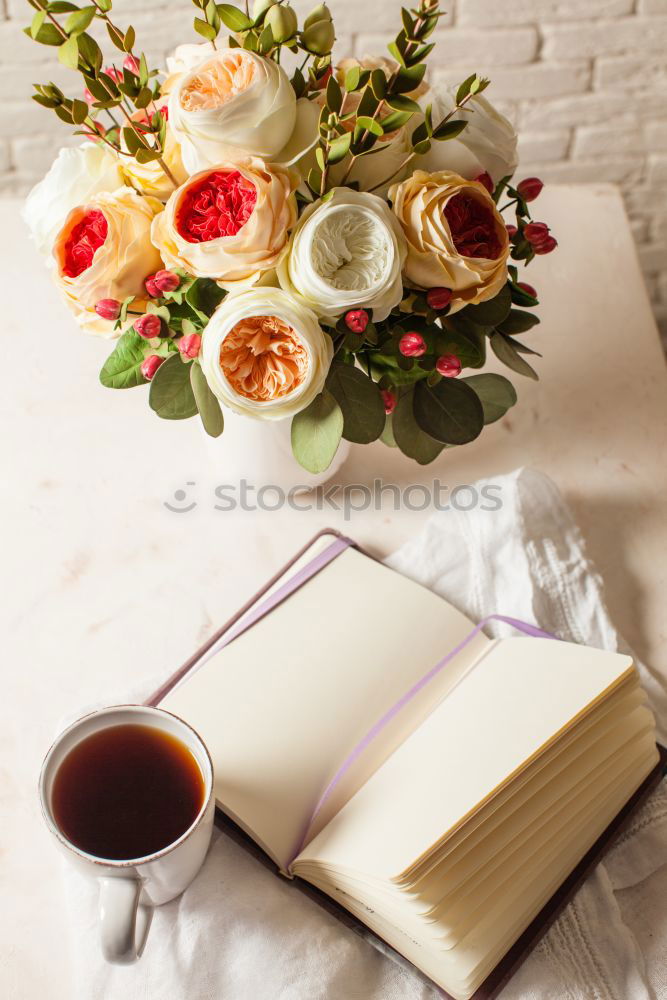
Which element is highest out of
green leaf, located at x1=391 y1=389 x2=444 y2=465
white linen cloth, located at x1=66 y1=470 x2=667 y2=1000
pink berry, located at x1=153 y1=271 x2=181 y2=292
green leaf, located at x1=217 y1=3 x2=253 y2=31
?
green leaf, located at x1=217 y1=3 x2=253 y2=31

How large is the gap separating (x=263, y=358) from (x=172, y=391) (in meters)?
0.10

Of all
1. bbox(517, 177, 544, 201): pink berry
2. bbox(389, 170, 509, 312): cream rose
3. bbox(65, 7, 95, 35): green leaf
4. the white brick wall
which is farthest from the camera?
the white brick wall

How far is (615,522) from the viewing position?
0.89m

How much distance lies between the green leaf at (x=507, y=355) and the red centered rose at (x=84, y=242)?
325mm

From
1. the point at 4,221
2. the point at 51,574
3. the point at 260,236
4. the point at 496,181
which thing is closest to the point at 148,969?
the point at 51,574

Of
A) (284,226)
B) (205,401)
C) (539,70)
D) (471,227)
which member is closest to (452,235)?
(471,227)

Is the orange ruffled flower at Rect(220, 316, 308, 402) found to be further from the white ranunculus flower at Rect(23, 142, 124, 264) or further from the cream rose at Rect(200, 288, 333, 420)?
the white ranunculus flower at Rect(23, 142, 124, 264)

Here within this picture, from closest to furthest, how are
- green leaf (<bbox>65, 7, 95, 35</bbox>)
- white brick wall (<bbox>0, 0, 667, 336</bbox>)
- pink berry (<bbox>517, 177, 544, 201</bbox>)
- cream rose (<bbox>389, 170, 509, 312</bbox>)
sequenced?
1. green leaf (<bbox>65, 7, 95, 35</bbox>)
2. cream rose (<bbox>389, 170, 509, 312</bbox>)
3. pink berry (<bbox>517, 177, 544, 201</bbox>)
4. white brick wall (<bbox>0, 0, 667, 336</bbox>)

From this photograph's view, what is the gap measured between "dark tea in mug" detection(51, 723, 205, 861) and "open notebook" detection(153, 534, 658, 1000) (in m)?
0.07

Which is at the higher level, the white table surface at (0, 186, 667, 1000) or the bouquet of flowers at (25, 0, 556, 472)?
the bouquet of flowers at (25, 0, 556, 472)

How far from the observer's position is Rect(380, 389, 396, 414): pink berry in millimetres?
728

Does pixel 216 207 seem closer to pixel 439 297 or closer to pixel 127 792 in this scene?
pixel 439 297

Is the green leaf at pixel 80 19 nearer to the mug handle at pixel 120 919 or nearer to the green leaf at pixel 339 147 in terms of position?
the green leaf at pixel 339 147

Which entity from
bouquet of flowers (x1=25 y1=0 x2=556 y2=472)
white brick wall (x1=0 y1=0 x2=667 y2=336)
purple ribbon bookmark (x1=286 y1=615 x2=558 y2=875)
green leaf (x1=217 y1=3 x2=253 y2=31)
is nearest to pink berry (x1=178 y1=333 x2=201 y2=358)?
bouquet of flowers (x1=25 y1=0 x2=556 y2=472)
